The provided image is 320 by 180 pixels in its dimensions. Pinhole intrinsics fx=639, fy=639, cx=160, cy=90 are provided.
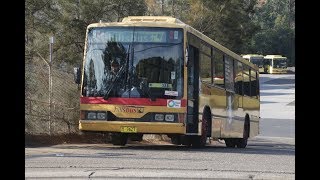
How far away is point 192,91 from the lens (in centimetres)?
1680

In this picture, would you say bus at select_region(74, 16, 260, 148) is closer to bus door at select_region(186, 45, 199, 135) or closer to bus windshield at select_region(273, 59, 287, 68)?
bus door at select_region(186, 45, 199, 135)

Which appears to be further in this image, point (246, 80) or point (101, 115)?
point (246, 80)

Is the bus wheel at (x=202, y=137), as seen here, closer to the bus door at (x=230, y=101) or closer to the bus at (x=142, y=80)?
the bus at (x=142, y=80)

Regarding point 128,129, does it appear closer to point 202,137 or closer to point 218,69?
point 202,137

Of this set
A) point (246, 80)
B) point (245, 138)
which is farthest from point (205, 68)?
point (245, 138)

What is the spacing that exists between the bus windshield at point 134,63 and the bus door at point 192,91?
562 millimetres

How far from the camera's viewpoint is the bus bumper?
1588 centimetres

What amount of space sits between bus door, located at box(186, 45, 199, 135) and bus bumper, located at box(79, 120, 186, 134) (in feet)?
2.08

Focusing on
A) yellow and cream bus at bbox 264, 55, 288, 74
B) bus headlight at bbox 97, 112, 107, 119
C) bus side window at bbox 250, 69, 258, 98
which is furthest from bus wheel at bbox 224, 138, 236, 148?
yellow and cream bus at bbox 264, 55, 288, 74

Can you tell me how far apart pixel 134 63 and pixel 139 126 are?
1604mm

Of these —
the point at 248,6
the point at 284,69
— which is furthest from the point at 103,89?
the point at 284,69

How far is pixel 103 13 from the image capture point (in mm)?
23625

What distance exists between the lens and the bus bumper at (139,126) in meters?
15.9
